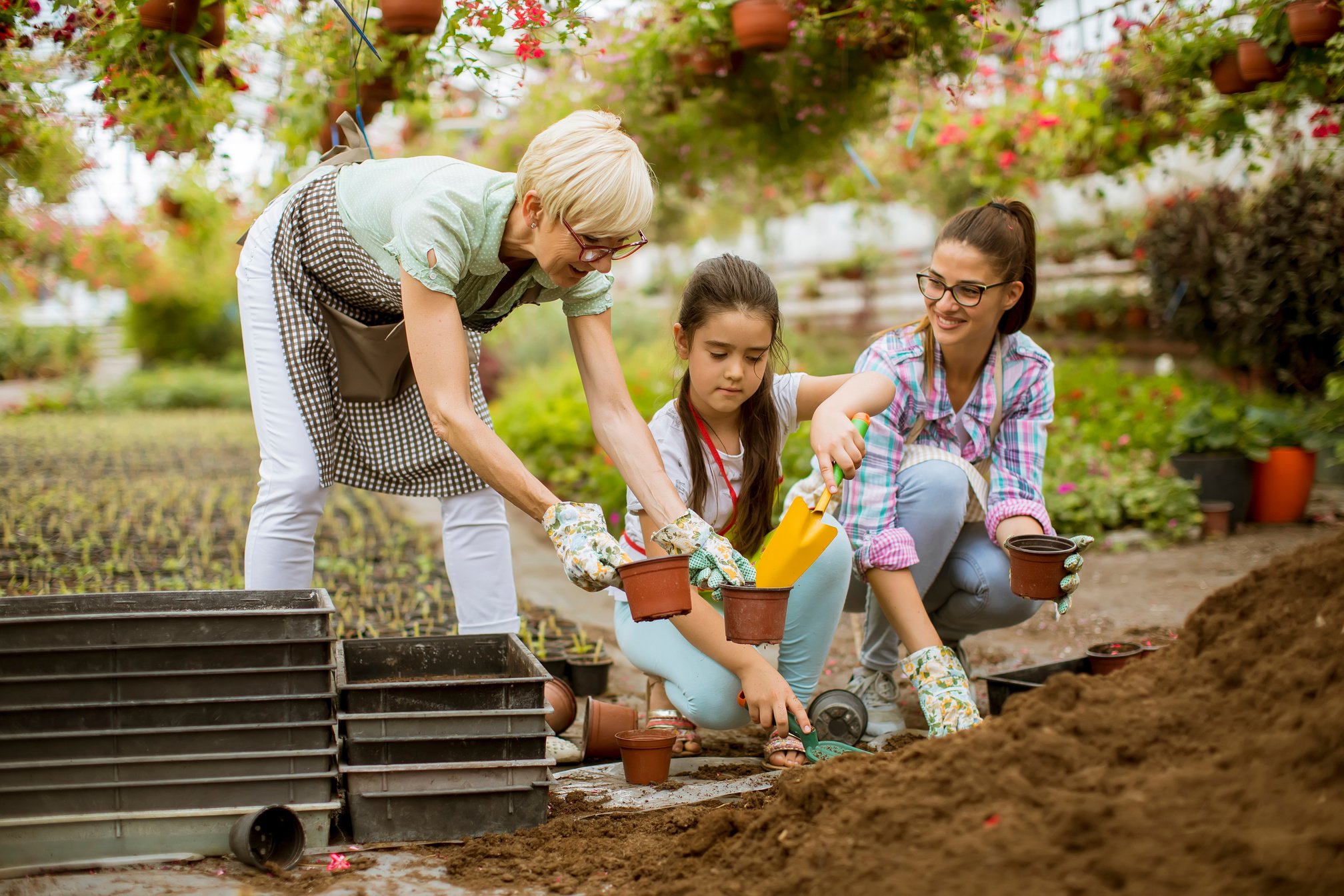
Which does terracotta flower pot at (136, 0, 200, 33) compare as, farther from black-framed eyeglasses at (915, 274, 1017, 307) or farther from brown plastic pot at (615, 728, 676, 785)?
brown plastic pot at (615, 728, 676, 785)

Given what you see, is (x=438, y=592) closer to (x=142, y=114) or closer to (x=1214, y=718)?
(x=142, y=114)

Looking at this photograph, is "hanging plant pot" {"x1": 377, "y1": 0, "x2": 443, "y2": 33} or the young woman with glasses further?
"hanging plant pot" {"x1": 377, "y1": 0, "x2": 443, "y2": 33}

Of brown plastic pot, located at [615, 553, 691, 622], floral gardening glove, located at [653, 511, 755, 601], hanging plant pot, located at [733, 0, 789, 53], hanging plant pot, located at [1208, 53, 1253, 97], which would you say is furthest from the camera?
hanging plant pot, located at [733, 0, 789, 53]

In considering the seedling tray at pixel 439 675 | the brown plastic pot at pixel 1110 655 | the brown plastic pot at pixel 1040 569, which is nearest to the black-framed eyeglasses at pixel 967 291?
the brown plastic pot at pixel 1040 569

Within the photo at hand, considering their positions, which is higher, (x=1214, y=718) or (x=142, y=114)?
(x=142, y=114)

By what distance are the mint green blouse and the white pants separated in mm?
243

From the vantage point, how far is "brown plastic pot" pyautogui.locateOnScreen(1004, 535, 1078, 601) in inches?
84.1

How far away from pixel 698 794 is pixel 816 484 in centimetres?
72

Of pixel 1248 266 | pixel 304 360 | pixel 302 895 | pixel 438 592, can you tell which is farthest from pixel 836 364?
pixel 302 895

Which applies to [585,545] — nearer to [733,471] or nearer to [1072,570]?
[733,471]

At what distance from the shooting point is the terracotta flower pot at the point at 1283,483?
4.87 m

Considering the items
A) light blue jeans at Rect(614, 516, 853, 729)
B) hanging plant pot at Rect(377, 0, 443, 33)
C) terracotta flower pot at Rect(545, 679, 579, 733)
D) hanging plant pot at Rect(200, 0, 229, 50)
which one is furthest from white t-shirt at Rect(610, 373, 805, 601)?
hanging plant pot at Rect(200, 0, 229, 50)

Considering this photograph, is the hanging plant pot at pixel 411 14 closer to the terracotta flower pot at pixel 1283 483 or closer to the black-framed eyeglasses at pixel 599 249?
the black-framed eyeglasses at pixel 599 249

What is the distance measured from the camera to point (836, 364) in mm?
8664
